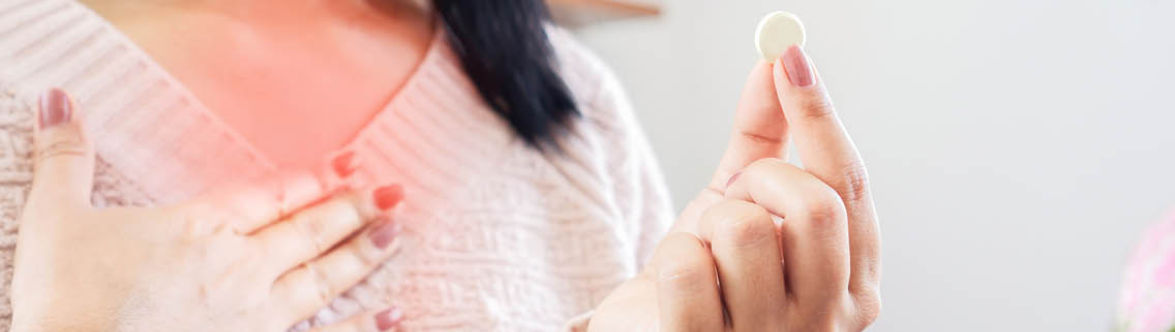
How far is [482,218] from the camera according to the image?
0.56 m

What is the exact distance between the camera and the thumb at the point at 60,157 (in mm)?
→ 393

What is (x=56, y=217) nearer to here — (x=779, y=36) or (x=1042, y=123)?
(x=779, y=36)

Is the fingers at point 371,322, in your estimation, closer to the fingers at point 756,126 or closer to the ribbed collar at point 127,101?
the ribbed collar at point 127,101

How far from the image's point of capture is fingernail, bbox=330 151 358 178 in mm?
500

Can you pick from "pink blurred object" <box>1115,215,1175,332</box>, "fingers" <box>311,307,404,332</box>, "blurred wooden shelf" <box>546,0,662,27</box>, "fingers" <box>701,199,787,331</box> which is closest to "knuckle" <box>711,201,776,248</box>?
"fingers" <box>701,199,787,331</box>

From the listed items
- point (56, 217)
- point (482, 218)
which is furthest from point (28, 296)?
point (482, 218)

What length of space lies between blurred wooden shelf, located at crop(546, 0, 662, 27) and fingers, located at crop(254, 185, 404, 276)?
2.23 ft

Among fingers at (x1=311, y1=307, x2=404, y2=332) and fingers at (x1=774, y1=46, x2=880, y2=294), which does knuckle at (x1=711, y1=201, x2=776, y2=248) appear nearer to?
fingers at (x1=774, y1=46, x2=880, y2=294)

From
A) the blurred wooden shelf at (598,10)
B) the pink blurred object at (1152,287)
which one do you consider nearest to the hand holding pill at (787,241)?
the pink blurred object at (1152,287)

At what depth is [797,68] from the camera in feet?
1.11

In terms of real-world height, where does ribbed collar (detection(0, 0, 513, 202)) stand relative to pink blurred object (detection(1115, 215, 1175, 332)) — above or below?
below

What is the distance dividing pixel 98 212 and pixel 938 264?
1.05m

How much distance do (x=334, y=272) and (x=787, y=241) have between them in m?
0.26

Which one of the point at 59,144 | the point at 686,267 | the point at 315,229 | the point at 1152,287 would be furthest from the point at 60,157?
the point at 1152,287
